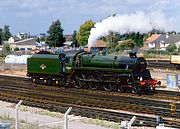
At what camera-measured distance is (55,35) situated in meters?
118

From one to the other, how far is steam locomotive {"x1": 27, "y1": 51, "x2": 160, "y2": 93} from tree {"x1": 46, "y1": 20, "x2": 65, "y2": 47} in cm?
8162

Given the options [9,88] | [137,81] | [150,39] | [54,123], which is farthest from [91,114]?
[150,39]

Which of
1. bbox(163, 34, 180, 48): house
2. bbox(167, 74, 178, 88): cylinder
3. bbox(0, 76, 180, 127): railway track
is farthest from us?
bbox(163, 34, 180, 48): house

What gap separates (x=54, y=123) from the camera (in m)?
16.8

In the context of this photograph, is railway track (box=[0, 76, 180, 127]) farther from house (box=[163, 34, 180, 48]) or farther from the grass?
house (box=[163, 34, 180, 48])

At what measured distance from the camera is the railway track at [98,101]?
19953 millimetres

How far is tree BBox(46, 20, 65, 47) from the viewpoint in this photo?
383ft

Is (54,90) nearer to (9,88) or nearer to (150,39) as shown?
(9,88)

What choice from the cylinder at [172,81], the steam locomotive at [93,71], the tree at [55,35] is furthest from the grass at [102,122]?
the tree at [55,35]

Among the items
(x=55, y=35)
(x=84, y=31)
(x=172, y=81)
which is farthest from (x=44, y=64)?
(x=84, y=31)

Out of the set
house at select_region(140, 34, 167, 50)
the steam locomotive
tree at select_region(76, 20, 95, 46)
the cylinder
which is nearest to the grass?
the steam locomotive

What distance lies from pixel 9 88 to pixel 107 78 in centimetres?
827

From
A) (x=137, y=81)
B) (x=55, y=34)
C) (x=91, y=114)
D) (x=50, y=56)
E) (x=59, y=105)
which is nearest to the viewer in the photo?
(x=91, y=114)

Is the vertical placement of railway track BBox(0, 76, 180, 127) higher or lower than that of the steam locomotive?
lower
